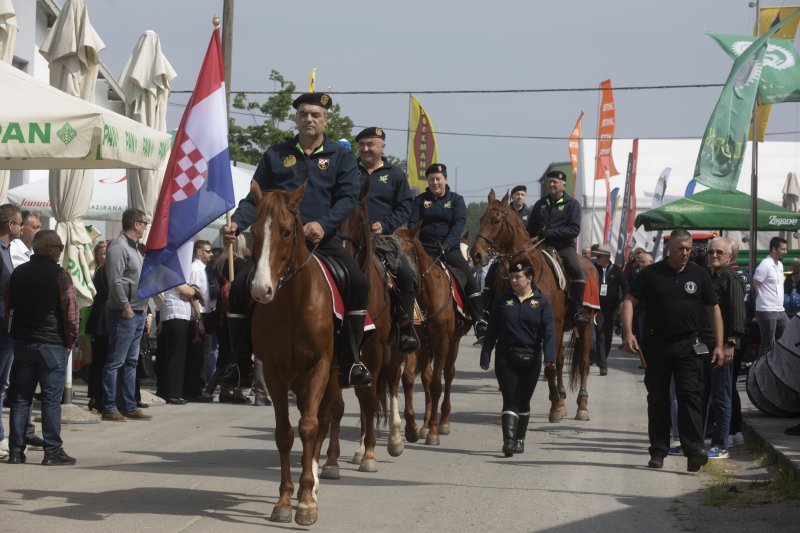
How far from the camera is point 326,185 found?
9344 mm

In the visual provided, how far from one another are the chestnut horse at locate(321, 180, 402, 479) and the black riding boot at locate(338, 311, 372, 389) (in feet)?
2.17

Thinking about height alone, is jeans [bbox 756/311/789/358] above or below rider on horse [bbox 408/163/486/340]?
below

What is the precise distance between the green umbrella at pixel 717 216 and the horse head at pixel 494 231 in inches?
393

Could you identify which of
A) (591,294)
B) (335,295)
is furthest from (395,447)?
(591,294)

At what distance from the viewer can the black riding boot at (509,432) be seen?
39.3 ft

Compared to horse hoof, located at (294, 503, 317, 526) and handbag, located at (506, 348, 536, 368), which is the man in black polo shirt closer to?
handbag, located at (506, 348, 536, 368)

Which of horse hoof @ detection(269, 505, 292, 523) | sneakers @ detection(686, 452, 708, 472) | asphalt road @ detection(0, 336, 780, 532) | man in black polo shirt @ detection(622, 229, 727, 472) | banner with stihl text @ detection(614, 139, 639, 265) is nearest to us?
horse hoof @ detection(269, 505, 292, 523)

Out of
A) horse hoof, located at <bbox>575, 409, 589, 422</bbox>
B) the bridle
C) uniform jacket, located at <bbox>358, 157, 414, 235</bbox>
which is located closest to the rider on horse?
uniform jacket, located at <bbox>358, 157, 414, 235</bbox>

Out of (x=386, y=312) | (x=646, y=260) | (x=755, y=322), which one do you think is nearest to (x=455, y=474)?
(x=386, y=312)

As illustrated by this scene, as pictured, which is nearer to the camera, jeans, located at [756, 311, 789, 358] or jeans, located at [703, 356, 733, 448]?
jeans, located at [703, 356, 733, 448]

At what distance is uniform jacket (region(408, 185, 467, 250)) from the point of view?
1397 centimetres

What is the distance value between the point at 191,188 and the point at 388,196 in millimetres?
1998

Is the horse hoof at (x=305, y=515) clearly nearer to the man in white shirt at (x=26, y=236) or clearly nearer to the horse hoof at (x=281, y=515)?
the horse hoof at (x=281, y=515)

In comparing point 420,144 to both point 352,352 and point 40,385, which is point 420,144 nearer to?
point 40,385
